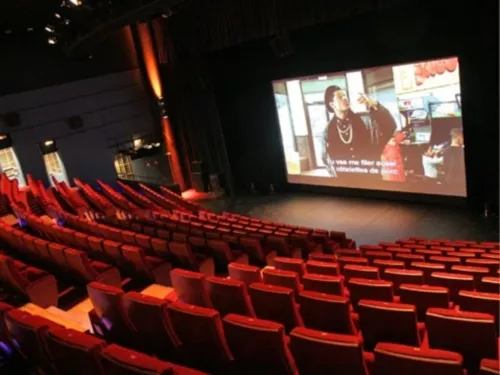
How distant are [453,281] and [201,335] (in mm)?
2187

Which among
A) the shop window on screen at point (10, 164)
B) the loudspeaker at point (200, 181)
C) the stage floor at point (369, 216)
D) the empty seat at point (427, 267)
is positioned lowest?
the stage floor at point (369, 216)

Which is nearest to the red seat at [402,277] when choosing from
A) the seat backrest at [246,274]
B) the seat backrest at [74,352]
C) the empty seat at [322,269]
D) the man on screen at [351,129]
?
the empty seat at [322,269]

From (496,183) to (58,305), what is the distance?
7318 mm

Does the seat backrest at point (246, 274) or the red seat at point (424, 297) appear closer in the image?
the red seat at point (424, 297)

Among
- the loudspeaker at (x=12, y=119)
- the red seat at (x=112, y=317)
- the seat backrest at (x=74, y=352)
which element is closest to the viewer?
the seat backrest at (x=74, y=352)

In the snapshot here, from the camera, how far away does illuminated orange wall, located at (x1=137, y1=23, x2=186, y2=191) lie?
43.6 ft

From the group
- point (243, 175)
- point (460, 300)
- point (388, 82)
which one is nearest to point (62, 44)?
point (243, 175)

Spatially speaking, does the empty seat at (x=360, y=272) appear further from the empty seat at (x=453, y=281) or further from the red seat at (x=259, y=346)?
the red seat at (x=259, y=346)

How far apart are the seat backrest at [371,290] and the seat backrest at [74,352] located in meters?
1.88

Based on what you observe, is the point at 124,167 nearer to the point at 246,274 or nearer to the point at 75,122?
the point at 75,122

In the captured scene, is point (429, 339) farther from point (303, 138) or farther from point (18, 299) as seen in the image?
point (303, 138)

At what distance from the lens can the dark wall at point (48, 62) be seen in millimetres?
12055

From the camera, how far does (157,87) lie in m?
13.8

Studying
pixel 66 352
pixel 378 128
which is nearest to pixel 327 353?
pixel 66 352
